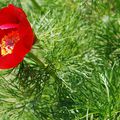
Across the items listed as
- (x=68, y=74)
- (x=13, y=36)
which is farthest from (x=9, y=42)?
(x=68, y=74)

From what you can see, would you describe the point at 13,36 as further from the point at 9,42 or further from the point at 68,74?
the point at 68,74

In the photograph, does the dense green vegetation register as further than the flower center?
Yes

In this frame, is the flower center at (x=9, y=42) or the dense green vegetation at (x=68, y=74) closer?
the flower center at (x=9, y=42)

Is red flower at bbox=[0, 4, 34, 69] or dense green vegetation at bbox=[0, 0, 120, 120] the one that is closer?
red flower at bbox=[0, 4, 34, 69]

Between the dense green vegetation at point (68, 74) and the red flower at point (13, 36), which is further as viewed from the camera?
the dense green vegetation at point (68, 74)

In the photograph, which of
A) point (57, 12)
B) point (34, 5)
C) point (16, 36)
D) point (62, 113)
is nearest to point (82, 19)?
point (57, 12)

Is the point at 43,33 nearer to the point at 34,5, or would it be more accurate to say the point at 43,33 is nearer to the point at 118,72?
the point at 118,72
